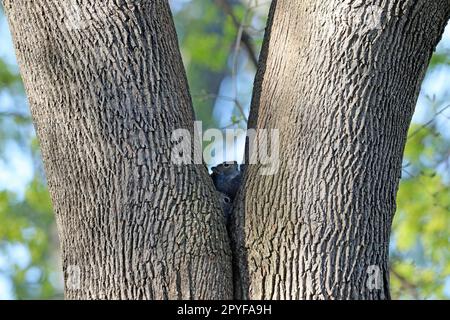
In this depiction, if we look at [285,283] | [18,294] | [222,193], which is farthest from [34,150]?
[285,283]

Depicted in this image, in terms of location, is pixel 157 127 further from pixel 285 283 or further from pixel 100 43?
pixel 285 283

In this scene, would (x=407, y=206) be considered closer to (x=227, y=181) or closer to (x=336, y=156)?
(x=227, y=181)

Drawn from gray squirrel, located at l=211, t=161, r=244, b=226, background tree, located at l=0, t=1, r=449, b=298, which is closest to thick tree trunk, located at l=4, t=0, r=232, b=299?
gray squirrel, located at l=211, t=161, r=244, b=226

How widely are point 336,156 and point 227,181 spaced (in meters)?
0.52

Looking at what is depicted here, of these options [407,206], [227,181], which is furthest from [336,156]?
[407,206]

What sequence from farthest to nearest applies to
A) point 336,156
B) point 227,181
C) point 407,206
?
point 407,206 < point 227,181 < point 336,156

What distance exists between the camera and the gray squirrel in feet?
7.95

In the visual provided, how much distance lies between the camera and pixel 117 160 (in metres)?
2.15

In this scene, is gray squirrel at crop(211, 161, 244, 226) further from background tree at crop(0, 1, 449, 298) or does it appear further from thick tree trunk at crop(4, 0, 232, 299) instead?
background tree at crop(0, 1, 449, 298)

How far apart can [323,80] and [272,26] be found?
0.37 m

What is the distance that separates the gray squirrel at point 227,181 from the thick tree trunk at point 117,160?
0.15 m

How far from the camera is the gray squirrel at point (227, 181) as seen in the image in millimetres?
2423

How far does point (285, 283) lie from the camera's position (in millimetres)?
2131

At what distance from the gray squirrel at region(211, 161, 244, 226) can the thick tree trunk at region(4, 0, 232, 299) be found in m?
0.15
